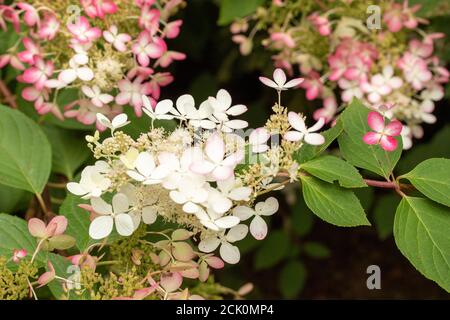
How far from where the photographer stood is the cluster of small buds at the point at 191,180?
0.78 m

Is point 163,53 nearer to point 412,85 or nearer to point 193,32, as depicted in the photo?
point 412,85

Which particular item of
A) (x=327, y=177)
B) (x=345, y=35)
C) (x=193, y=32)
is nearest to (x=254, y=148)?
(x=327, y=177)

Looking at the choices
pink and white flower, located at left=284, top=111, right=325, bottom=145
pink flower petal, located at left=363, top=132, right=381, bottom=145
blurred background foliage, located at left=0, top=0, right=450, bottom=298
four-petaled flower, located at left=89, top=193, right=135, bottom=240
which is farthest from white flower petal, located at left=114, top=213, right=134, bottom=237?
blurred background foliage, located at left=0, top=0, right=450, bottom=298

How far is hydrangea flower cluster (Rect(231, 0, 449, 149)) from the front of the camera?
126 centimetres

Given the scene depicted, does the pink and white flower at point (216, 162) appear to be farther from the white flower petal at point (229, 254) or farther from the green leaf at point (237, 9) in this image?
the green leaf at point (237, 9)

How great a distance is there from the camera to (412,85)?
129 centimetres

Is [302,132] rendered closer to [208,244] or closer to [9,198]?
[208,244]

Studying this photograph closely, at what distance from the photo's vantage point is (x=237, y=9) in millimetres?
1380

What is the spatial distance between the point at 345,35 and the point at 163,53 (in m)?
0.33

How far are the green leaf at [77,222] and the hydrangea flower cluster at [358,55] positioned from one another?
50 cm

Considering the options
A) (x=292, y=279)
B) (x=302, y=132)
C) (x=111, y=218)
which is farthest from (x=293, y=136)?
(x=292, y=279)

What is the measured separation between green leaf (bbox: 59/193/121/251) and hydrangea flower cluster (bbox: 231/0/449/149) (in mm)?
499

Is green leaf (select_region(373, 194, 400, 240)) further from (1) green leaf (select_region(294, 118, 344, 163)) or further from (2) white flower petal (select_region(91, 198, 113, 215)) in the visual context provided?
(2) white flower petal (select_region(91, 198, 113, 215))
